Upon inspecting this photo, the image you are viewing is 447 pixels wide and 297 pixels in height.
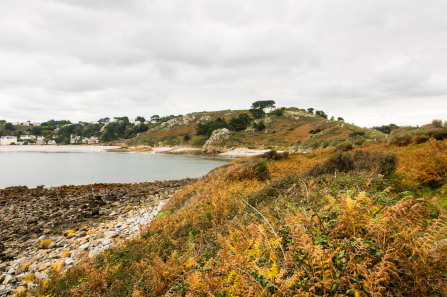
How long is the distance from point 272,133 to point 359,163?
68.6 m

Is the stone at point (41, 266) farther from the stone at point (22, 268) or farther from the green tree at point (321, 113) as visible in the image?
the green tree at point (321, 113)

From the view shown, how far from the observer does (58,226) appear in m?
9.73

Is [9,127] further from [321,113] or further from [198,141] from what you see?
[321,113]

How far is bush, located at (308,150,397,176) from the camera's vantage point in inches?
286

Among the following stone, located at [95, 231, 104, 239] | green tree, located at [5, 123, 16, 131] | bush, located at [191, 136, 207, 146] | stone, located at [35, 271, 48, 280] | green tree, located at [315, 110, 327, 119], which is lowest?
stone, located at [35, 271, 48, 280]

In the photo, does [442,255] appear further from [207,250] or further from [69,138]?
[69,138]

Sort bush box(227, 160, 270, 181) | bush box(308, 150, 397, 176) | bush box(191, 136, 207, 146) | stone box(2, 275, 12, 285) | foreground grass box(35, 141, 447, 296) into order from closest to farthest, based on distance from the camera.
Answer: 1. foreground grass box(35, 141, 447, 296)
2. stone box(2, 275, 12, 285)
3. bush box(308, 150, 397, 176)
4. bush box(227, 160, 270, 181)
5. bush box(191, 136, 207, 146)

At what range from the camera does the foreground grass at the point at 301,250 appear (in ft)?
6.60

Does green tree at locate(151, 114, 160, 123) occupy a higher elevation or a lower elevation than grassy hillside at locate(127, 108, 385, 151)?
higher

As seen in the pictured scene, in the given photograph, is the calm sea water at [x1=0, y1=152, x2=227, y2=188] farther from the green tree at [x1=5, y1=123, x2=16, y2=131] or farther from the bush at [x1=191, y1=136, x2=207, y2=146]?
the green tree at [x1=5, y1=123, x2=16, y2=131]

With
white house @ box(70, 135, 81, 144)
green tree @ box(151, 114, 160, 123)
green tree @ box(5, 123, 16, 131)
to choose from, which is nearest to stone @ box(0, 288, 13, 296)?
white house @ box(70, 135, 81, 144)

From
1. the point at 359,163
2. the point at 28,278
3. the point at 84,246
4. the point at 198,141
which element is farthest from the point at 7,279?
the point at 198,141

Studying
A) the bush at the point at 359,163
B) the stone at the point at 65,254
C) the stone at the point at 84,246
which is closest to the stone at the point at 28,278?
the stone at the point at 65,254

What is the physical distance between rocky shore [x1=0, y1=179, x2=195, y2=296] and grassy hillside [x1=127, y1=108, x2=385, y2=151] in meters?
38.2
